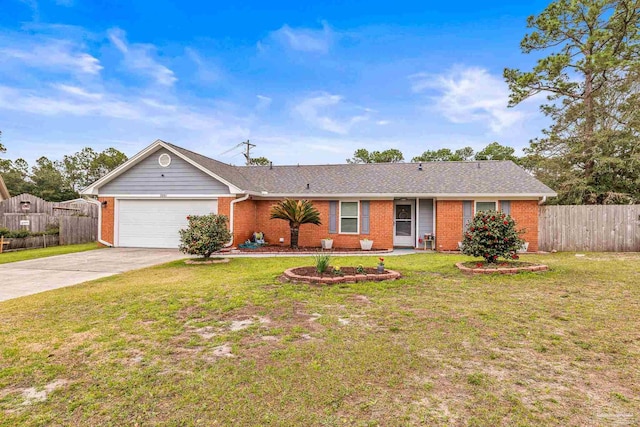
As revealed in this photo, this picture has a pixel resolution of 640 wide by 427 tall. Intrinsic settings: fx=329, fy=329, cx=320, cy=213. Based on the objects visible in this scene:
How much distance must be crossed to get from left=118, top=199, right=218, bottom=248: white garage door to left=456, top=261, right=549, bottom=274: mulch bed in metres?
10.6

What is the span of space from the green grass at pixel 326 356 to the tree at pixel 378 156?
35.4m

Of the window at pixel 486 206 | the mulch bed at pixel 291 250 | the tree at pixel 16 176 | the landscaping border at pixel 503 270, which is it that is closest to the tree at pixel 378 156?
the window at pixel 486 206

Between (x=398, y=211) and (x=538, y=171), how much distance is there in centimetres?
1251

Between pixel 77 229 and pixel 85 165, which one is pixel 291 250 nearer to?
pixel 77 229

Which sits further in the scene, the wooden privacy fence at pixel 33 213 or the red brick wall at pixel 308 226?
the wooden privacy fence at pixel 33 213

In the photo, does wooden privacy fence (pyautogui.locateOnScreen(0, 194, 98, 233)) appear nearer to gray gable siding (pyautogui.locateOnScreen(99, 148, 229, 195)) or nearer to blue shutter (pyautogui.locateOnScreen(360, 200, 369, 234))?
gray gable siding (pyautogui.locateOnScreen(99, 148, 229, 195))

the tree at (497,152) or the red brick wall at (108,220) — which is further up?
the tree at (497,152)

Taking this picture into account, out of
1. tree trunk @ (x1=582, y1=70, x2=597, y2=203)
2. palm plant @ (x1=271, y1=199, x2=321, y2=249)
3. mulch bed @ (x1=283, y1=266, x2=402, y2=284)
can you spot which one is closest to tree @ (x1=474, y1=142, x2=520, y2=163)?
tree trunk @ (x1=582, y1=70, x2=597, y2=203)

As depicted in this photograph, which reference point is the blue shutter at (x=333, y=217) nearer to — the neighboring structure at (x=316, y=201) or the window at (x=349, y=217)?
the neighboring structure at (x=316, y=201)

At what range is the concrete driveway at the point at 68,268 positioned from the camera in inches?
290

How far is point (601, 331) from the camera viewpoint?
4.23 metres

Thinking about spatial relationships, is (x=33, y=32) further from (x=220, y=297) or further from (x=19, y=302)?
(x=220, y=297)

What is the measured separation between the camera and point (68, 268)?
973cm

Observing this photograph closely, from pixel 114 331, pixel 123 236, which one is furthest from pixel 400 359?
pixel 123 236
